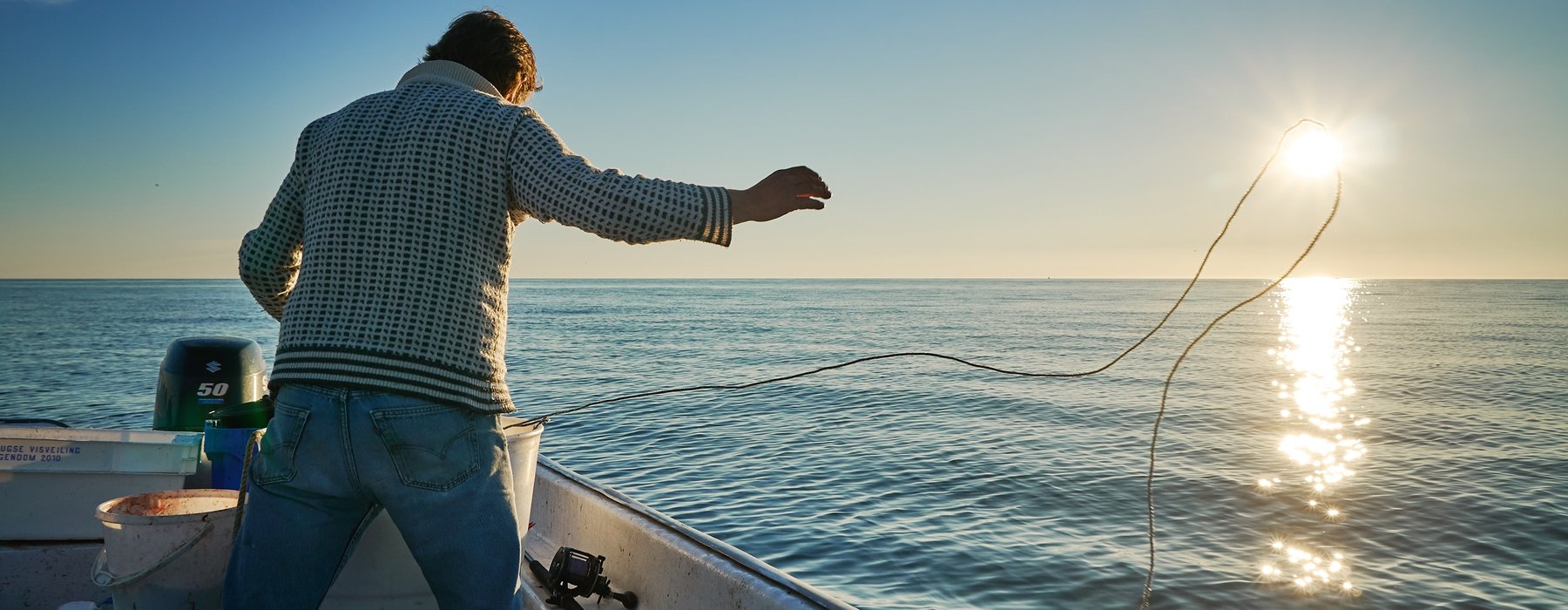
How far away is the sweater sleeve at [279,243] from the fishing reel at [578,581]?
183 centimetres

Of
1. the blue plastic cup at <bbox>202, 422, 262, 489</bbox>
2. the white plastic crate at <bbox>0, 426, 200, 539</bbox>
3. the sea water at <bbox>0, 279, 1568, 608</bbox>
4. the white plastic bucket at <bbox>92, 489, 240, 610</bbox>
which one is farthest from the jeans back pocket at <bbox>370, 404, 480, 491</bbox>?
the sea water at <bbox>0, 279, 1568, 608</bbox>

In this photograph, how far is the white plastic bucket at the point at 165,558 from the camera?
2.54m

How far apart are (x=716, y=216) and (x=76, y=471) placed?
12.6 feet

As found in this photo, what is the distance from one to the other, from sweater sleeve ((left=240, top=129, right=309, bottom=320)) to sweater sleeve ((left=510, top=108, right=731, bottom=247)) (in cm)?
61

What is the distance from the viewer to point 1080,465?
36.6 ft

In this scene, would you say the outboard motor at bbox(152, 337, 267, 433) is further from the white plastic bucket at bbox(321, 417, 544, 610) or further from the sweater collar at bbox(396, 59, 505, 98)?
the sweater collar at bbox(396, 59, 505, 98)

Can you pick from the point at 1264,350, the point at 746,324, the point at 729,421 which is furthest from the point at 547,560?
the point at 746,324

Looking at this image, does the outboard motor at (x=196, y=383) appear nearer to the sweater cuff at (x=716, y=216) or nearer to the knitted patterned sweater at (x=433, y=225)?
the knitted patterned sweater at (x=433, y=225)

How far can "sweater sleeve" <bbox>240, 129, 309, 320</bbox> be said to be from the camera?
2061 mm

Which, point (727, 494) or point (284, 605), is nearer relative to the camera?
point (284, 605)

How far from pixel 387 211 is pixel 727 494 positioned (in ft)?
26.8

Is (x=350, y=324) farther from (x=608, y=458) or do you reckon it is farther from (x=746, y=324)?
(x=746, y=324)

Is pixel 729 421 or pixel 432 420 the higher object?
pixel 432 420

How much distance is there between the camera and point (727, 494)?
9.72m
